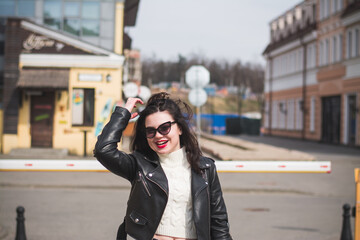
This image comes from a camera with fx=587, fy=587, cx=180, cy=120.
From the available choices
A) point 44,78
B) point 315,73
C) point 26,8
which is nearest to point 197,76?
point 44,78

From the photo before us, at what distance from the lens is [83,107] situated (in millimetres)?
25484

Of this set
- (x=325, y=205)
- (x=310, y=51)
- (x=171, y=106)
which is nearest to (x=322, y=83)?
(x=310, y=51)

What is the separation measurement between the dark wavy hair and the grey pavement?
5120 millimetres

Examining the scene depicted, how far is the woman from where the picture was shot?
3170 mm

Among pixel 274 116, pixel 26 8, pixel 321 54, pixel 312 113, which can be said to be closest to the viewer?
pixel 26 8

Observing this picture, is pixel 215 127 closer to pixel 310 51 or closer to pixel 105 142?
pixel 310 51

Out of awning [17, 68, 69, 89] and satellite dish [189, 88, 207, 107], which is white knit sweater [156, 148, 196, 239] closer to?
satellite dish [189, 88, 207, 107]

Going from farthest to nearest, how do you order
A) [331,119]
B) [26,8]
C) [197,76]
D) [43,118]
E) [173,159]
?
[331,119]
[26,8]
[43,118]
[197,76]
[173,159]

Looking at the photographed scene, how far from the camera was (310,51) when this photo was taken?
146ft

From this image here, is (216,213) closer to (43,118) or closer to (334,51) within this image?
(43,118)

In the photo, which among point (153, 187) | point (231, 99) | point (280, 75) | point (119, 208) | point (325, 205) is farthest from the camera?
point (231, 99)

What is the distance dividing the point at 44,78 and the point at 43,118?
1.84 metres

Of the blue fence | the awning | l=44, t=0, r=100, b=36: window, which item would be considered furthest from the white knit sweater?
the blue fence

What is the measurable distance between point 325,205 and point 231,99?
11232cm
